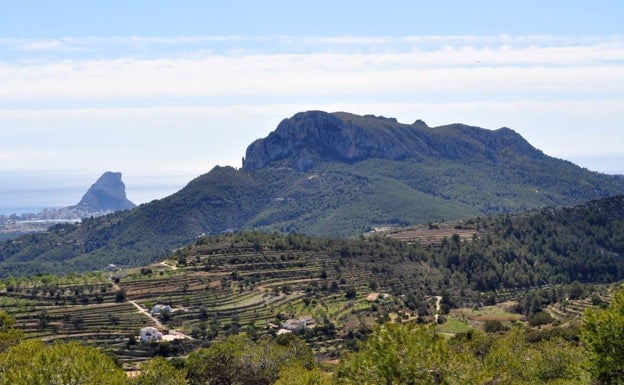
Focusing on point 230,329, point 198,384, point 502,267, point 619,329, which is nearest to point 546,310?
point 502,267

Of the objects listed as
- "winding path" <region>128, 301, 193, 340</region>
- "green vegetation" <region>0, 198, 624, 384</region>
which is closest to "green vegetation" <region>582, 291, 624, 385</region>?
"green vegetation" <region>0, 198, 624, 384</region>

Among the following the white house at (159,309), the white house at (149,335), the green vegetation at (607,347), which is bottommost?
the white house at (149,335)

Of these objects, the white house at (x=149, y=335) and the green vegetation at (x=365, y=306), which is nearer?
the green vegetation at (x=365, y=306)

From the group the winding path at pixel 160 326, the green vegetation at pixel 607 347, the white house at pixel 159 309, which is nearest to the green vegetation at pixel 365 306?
the green vegetation at pixel 607 347

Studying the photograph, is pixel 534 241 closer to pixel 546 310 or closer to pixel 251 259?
pixel 546 310

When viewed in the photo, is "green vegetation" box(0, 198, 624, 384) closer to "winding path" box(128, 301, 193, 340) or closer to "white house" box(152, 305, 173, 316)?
"winding path" box(128, 301, 193, 340)

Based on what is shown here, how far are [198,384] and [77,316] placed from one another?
1402 inches

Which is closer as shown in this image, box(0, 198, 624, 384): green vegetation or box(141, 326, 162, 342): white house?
box(0, 198, 624, 384): green vegetation

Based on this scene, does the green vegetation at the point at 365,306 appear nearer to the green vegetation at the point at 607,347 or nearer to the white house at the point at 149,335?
the green vegetation at the point at 607,347

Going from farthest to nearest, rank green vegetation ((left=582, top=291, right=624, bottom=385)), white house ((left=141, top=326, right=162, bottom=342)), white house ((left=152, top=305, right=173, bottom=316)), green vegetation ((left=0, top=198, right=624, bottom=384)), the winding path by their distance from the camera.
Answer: white house ((left=152, top=305, right=173, bottom=316)) → the winding path → white house ((left=141, top=326, right=162, bottom=342)) → green vegetation ((left=0, top=198, right=624, bottom=384)) → green vegetation ((left=582, top=291, right=624, bottom=385))

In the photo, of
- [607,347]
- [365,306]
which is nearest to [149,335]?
[365,306]

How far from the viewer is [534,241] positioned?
509 feet

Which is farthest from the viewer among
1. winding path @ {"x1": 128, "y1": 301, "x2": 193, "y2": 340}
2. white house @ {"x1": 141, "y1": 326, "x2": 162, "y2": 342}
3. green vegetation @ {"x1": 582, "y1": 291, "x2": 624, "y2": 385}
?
winding path @ {"x1": 128, "y1": 301, "x2": 193, "y2": 340}

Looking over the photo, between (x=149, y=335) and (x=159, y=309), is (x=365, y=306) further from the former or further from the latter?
(x=149, y=335)
